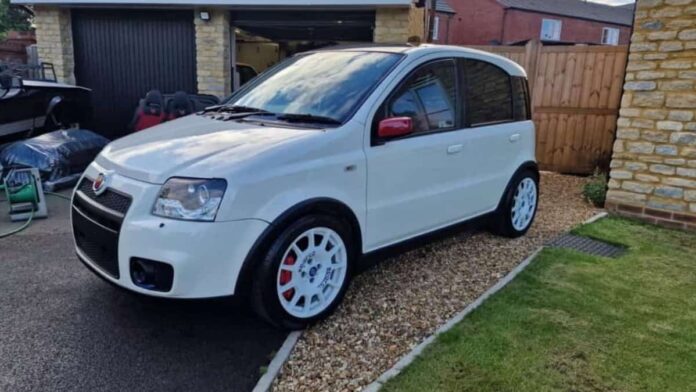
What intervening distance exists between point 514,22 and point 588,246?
3014 cm

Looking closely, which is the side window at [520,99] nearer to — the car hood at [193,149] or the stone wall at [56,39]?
the car hood at [193,149]

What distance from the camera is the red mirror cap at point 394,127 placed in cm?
327

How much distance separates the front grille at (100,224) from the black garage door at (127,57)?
681 cm

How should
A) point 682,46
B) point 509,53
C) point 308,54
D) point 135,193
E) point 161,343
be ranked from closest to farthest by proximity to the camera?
point 135,193 < point 161,343 < point 308,54 < point 682,46 < point 509,53

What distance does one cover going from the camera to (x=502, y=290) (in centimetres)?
364

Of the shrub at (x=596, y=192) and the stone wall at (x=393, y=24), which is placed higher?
the stone wall at (x=393, y=24)

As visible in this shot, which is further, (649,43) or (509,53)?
(509,53)

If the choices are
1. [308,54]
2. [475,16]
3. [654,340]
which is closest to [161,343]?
[308,54]

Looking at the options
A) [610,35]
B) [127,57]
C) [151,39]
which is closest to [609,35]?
[610,35]

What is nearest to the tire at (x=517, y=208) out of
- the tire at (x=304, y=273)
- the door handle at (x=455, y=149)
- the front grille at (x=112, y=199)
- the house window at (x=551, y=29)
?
the door handle at (x=455, y=149)

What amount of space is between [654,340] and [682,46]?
3.66 m

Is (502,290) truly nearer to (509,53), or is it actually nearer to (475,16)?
(509,53)

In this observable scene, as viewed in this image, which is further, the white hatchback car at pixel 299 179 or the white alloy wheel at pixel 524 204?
the white alloy wheel at pixel 524 204

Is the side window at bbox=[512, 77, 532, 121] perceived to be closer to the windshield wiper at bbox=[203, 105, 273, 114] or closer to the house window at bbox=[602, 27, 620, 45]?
the windshield wiper at bbox=[203, 105, 273, 114]
